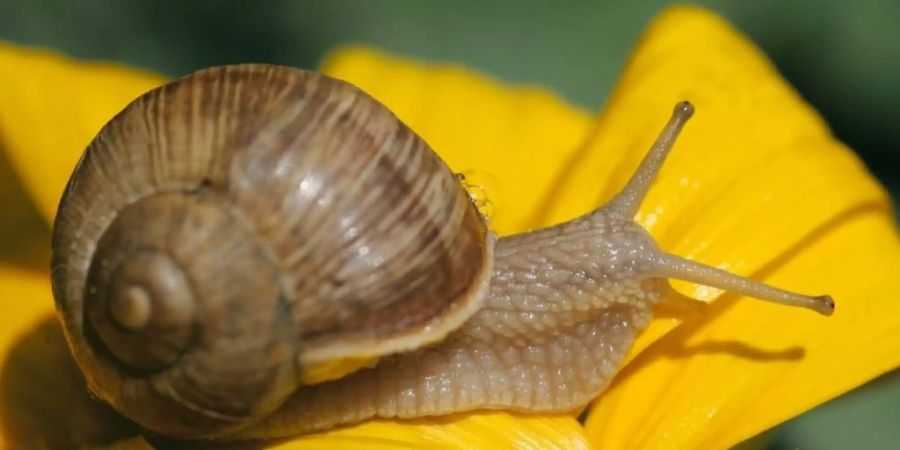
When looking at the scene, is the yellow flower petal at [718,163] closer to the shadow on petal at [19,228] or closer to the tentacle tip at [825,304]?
the tentacle tip at [825,304]

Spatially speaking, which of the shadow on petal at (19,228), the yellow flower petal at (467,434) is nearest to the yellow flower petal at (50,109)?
the shadow on petal at (19,228)

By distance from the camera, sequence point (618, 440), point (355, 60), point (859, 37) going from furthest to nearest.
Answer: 1. point (859, 37)
2. point (355, 60)
3. point (618, 440)

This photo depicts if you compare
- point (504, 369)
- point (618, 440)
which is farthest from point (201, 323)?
point (618, 440)

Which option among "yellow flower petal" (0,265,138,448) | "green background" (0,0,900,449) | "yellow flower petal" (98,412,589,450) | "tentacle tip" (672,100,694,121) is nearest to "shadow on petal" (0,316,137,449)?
"yellow flower petal" (0,265,138,448)

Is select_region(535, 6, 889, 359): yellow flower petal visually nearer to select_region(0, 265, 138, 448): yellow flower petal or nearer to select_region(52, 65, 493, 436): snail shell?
select_region(52, 65, 493, 436): snail shell

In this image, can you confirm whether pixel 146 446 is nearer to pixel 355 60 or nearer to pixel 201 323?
pixel 201 323

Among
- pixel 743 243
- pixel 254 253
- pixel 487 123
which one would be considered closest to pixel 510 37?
pixel 487 123

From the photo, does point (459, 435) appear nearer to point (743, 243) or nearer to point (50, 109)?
point (743, 243)
